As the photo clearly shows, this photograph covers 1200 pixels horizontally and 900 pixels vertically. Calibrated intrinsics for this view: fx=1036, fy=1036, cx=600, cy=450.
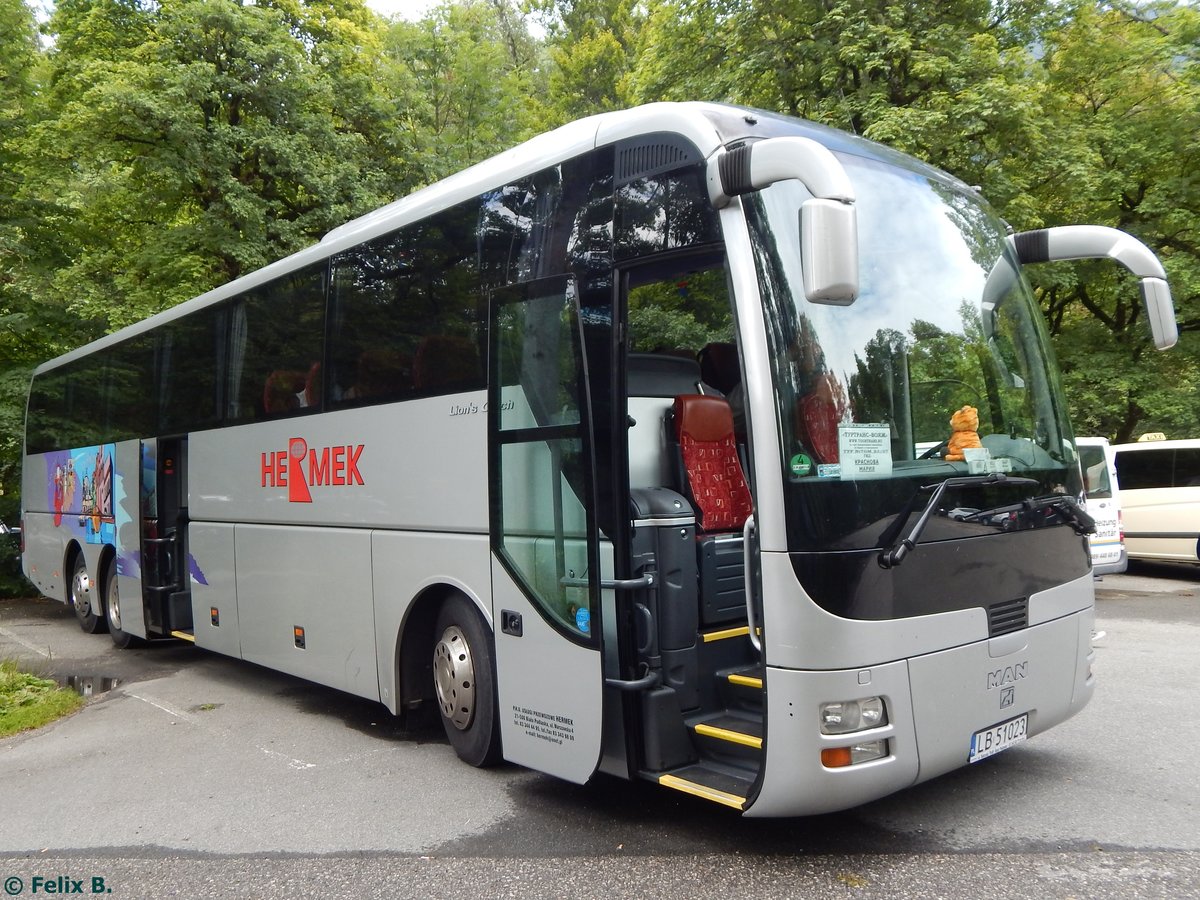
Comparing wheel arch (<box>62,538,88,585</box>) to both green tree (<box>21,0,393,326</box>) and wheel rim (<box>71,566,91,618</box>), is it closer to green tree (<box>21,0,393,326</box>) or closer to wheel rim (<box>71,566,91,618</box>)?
wheel rim (<box>71,566,91,618</box>)

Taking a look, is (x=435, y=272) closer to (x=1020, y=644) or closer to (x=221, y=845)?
(x=221, y=845)

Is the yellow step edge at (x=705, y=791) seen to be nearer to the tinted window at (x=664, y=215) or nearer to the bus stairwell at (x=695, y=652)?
the bus stairwell at (x=695, y=652)

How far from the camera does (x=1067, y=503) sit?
5.09 meters

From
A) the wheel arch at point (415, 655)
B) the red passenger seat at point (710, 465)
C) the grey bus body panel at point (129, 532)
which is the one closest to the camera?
the red passenger seat at point (710, 465)

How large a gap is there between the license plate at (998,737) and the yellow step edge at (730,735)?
3.12 ft

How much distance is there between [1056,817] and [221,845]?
4.02 m

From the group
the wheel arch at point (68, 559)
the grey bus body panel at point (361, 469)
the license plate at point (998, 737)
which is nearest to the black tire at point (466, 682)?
the grey bus body panel at point (361, 469)

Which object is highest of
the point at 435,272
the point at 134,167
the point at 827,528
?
the point at 134,167

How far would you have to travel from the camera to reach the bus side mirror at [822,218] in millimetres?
3723

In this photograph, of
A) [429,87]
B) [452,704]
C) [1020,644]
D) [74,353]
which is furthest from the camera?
[429,87]

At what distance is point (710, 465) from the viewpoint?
5613mm

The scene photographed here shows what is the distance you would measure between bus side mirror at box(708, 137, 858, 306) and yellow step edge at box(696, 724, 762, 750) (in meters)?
1.89

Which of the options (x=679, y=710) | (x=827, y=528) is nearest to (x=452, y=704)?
(x=679, y=710)

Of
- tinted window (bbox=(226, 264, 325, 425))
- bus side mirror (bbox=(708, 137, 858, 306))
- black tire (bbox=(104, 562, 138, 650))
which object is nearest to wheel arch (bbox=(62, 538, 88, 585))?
black tire (bbox=(104, 562, 138, 650))
